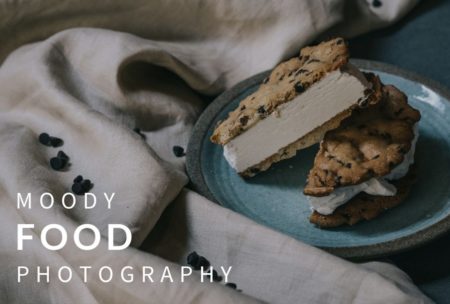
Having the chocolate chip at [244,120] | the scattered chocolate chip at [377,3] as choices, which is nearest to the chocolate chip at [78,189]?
the chocolate chip at [244,120]

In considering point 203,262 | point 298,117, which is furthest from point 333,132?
point 203,262

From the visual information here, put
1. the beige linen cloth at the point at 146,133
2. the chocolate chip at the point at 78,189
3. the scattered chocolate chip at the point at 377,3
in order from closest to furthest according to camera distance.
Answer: the beige linen cloth at the point at 146,133, the chocolate chip at the point at 78,189, the scattered chocolate chip at the point at 377,3

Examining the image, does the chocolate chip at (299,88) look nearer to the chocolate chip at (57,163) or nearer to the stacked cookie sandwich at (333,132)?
the stacked cookie sandwich at (333,132)

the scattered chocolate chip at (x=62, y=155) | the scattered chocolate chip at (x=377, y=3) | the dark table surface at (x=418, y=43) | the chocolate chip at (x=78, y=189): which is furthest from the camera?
the scattered chocolate chip at (x=377, y=3)

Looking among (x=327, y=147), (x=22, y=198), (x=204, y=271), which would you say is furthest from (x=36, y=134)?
(x=327, y=147)

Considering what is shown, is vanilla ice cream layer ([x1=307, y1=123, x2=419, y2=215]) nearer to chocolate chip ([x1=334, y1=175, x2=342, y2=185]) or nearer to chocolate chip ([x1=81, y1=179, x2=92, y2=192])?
chocolate chip ([x1=334, y1=175, x2=342, y2=185])

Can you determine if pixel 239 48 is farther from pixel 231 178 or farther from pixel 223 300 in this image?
pixel 223 300
